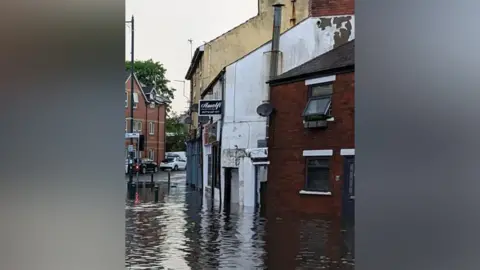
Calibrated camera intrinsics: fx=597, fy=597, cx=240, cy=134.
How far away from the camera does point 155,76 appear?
66.2 meters

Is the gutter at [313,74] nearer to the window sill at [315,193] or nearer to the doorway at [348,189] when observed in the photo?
the doorway at [348,189]

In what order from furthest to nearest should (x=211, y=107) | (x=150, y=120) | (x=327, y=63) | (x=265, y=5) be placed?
(x=150, y=120) → (x=265, y=5) → (x=211, y=107) → (x=327, y=63)

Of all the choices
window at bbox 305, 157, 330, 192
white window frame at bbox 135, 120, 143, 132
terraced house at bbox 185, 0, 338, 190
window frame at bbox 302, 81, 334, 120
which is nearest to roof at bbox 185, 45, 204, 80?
terraced house at bbox 185, 0, 338, 190

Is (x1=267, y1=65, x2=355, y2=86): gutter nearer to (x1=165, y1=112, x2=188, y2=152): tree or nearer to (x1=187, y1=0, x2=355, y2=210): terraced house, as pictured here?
(x1=187, y1=0, x2=355, y2=210): terraced house

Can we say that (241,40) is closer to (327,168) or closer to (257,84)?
(257,84)

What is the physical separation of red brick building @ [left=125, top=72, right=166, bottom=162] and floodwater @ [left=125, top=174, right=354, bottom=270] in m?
38.4

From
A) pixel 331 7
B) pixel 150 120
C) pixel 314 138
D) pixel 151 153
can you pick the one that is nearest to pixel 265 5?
pixel 331 7

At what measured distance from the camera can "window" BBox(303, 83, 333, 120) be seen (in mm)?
16391

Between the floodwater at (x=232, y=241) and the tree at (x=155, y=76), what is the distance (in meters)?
49.3
